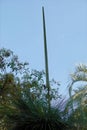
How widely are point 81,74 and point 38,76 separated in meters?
1.91

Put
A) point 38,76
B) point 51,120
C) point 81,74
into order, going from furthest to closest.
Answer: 1. point 38,76
2. point 81,74
3. point 51,120

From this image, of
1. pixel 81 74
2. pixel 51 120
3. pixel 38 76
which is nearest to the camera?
pixel 51 120

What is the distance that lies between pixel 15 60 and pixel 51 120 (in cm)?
748

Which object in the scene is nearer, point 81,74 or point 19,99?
point 19,99

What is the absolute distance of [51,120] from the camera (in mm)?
10625

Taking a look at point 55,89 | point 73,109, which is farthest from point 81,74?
point 73,109

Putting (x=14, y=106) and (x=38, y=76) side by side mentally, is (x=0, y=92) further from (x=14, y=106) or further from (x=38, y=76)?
(x=14, y=106)

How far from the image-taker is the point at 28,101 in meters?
11.0

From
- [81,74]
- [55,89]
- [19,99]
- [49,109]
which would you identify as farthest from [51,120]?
[55,89]

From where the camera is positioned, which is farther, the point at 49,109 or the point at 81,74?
the point at 81,74

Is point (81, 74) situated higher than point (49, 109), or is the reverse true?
point (81, 74)

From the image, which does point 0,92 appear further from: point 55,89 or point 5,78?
point 55,89

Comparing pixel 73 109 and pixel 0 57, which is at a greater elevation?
pixel 0 57

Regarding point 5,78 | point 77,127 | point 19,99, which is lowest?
point 77,127
